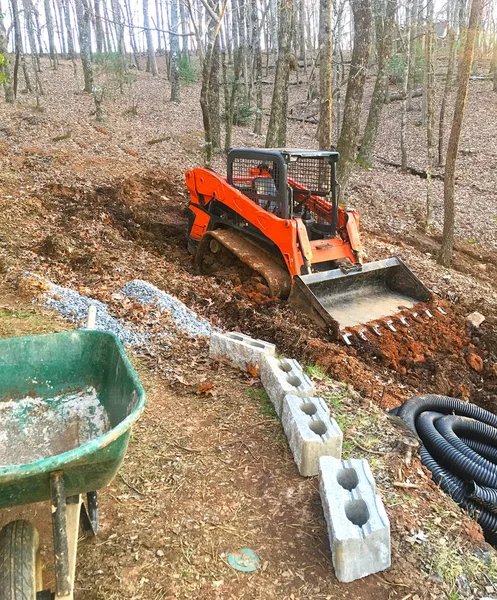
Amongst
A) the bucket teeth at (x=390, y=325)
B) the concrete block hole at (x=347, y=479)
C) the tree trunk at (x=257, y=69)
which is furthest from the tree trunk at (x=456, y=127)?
the tree trunk at (x=257, y=69)

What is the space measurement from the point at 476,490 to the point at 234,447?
6.54 feet

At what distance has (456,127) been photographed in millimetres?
9008

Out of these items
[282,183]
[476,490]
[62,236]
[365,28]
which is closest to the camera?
[476,490]

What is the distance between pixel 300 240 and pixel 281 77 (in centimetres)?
738

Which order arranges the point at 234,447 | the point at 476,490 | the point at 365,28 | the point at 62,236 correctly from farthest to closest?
the point at 365,28, the point at 62,236, the point at 476,490, the point at 234,447

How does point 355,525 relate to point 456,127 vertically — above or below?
below

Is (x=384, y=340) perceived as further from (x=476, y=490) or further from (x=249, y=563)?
(x=249, y=563)

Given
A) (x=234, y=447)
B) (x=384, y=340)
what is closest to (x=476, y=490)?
(x=234, y=447)

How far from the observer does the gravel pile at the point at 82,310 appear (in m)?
5.35

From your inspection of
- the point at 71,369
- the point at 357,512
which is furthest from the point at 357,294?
the point at 71,369

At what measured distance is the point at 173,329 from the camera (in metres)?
5.63

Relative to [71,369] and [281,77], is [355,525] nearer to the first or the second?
[71,369]

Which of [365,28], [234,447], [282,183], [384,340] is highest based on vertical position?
[365,28]

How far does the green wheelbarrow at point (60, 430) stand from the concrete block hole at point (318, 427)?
142 centimetres
